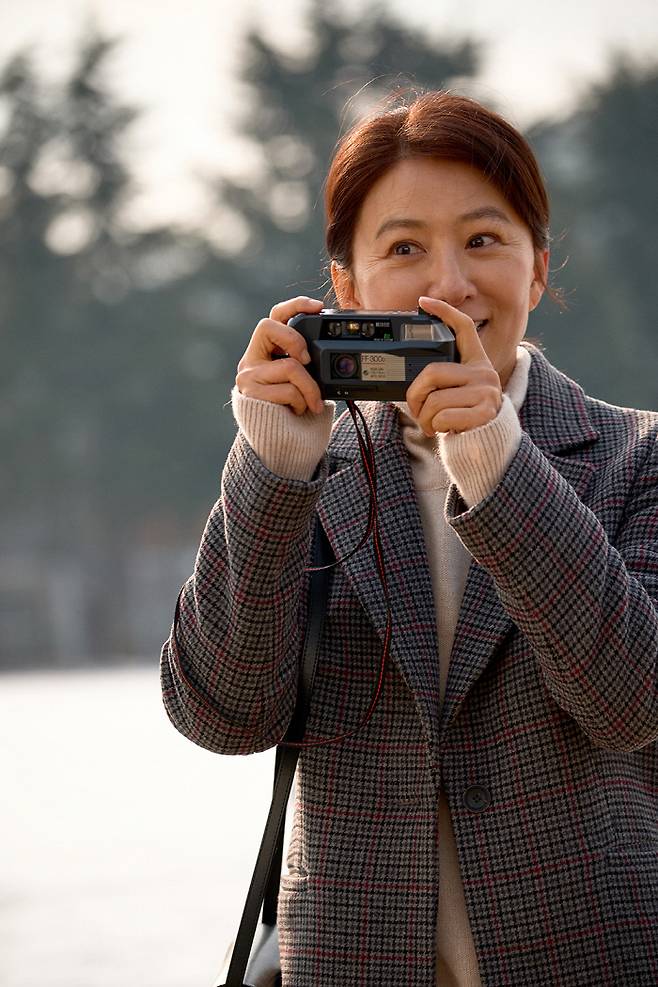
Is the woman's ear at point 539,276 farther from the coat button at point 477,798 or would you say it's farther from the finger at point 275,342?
the coat button at point 477,798

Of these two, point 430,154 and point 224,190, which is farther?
point 224,190

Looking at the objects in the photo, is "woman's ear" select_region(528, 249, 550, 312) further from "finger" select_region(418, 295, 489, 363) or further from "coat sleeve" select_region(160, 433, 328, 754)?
"coat sleeve" select_region(160, 433, 328, 754)

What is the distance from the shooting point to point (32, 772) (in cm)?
556

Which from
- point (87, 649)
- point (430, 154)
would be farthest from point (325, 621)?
point (87, 649)

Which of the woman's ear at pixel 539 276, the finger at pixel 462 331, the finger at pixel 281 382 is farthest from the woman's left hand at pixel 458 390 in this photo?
the woman's ear at pixel 539 276

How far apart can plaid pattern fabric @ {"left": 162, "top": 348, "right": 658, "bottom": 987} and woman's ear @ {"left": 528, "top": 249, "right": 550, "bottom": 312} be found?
0.25 meters

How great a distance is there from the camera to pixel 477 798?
1449 millimetres

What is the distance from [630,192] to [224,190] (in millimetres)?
4020

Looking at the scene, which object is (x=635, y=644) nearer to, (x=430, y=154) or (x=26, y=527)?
(x=430, y=154)

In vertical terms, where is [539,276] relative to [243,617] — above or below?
above

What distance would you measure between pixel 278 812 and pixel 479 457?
17.3 inches

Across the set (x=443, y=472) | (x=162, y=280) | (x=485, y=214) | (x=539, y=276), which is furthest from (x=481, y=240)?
(x=162, y=280)

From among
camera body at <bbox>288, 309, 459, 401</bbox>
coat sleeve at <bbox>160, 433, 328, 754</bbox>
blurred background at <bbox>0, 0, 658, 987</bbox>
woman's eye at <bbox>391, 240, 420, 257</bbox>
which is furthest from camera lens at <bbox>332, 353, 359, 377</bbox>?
blurred background at <bbox>0, 0, 658, 987</bbox>

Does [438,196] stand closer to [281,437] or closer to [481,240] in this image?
[481,240]
